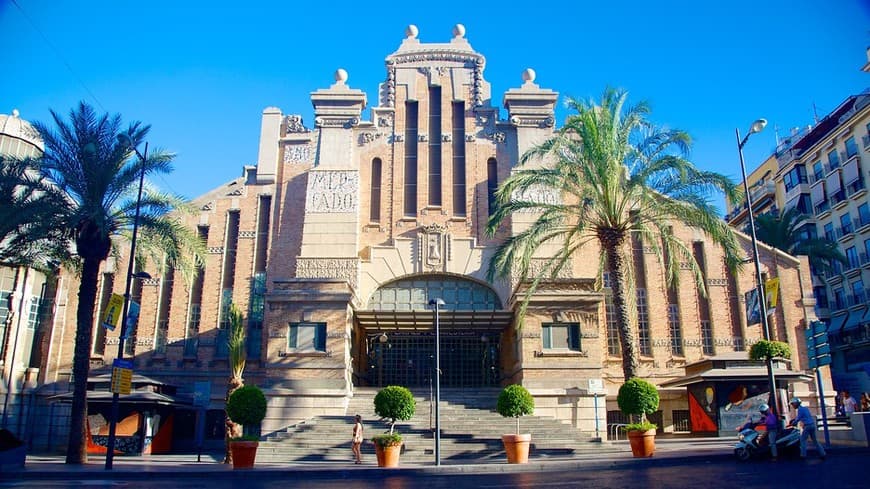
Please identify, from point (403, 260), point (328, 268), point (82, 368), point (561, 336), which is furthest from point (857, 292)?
point (82, 368)

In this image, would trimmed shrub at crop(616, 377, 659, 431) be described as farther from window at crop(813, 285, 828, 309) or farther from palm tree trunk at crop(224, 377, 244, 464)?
window at crop(813, 285, 828, 309)

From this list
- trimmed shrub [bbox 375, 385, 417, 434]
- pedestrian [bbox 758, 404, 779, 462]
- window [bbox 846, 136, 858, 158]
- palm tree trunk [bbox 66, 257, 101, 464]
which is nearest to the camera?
pedestrian [bbox 758, 404, 779, 462]

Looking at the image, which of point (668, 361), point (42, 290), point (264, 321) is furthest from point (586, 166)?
point (42, 290)

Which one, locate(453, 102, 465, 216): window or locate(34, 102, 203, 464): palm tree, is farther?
locate(453, 102, 465, 216): window

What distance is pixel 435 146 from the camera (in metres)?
32.8

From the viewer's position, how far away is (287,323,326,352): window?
2666 cm

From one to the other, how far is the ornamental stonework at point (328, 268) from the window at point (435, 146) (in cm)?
496

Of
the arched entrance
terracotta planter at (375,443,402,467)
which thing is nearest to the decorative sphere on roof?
the arched entrance

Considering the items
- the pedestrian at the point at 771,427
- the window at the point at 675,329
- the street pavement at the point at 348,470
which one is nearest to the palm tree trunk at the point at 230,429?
the street pavement at the point at 348,470

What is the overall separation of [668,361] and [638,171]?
12.2 metres

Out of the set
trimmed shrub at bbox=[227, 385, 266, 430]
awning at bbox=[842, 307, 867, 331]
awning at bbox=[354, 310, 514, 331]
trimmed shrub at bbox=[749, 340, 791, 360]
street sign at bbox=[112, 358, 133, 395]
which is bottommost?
trimmed shrub at bbox=[227, 385, 266, 430]

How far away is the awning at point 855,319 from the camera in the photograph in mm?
44469

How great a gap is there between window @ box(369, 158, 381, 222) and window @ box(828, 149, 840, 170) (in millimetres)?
34399

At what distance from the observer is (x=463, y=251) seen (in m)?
30.2
